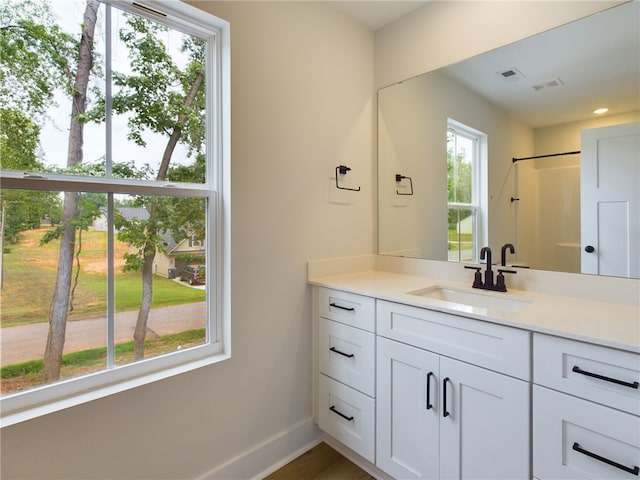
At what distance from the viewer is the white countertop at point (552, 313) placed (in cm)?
99

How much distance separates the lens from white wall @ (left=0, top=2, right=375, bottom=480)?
1.23 meters

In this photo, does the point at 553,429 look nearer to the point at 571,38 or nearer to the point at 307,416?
the point at 307,416

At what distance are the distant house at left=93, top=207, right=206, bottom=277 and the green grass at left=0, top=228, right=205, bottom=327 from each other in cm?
5

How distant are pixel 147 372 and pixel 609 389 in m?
1.66

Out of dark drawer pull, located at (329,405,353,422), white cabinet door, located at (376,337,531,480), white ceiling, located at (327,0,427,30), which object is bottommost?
dark drawer pull, located at (329,405,353,422)

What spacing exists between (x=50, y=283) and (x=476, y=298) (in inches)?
73.2

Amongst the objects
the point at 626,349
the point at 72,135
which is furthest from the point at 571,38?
the point at 72,135

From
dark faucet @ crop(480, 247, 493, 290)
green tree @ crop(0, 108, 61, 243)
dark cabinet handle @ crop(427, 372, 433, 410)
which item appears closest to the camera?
green tree @ crop(0, 108, 61, 243)

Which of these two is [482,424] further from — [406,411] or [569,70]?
[569,70]

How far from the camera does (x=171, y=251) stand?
1465mm

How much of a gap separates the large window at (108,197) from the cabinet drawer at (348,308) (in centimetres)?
54

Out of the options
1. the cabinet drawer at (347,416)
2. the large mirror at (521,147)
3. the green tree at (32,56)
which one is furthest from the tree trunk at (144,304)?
the large mirror at (521,147)

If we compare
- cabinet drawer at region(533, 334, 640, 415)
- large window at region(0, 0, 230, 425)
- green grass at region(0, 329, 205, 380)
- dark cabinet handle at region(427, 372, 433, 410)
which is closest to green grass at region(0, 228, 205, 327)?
large window at region(0, 0, 230, 425)

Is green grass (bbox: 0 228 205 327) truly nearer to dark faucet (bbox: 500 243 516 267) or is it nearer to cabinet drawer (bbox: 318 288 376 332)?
cabinet drawer (bbox: 318 288 376 332)
